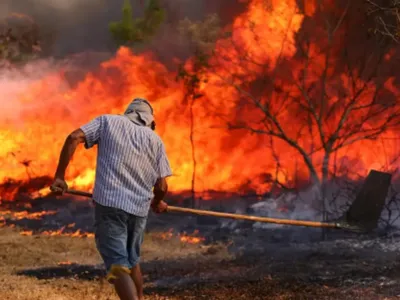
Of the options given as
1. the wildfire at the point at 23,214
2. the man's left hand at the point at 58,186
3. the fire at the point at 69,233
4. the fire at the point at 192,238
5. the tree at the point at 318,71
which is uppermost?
the tree at the point at 318,71

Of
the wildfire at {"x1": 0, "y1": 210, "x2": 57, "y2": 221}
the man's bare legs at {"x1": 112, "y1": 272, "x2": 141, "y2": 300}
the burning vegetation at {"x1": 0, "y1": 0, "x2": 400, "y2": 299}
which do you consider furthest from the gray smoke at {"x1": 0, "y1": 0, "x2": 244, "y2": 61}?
the man's bare legs at {"x1": 112, "y1": 272, "x2": 141, "y2": 300}

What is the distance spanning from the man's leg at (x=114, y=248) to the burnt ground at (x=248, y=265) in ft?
5.94

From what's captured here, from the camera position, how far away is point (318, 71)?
11.5 metres

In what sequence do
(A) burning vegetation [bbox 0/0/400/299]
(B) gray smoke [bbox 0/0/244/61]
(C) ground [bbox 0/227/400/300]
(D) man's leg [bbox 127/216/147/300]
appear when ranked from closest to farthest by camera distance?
(D) man's leg [bbox 127/216/147/300] < (C) ground [bbox 0/227/400/300] < (A) burning vegetation [bbox 0/0/400/299] < (B) gray smoke [bbox 0/0/244/61]

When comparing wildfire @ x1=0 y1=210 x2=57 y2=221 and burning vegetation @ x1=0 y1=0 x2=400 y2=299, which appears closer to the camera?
burning vegetation @ x1=0 y1=0 x2=400 y2=299

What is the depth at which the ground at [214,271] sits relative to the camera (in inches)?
229

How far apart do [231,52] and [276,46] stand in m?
1.06

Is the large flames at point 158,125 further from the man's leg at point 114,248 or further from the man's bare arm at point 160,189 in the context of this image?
the man's leg at point 114,248

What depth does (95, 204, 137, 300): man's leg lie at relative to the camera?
13.4 feet

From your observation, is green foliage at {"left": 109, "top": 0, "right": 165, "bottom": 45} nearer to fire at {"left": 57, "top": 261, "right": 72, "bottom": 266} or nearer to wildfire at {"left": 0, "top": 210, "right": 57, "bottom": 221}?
wildfire at {"left": 0, "top": 210, "right": 57, "bottom": 221}

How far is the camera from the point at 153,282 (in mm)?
6730

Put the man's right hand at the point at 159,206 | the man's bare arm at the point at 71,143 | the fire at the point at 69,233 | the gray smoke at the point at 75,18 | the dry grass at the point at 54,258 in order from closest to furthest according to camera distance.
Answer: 1. the man's bare arm at the point at 71,143
2. the man's right hand at the point at 159,206
3. the dry grass at the point at 54,258
4. the fire at the point at 69,233
5. the gray smoke at the point at 75,18

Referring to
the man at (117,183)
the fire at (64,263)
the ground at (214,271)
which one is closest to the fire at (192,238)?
the ground at (214,271)

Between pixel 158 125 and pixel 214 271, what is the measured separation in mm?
6676
